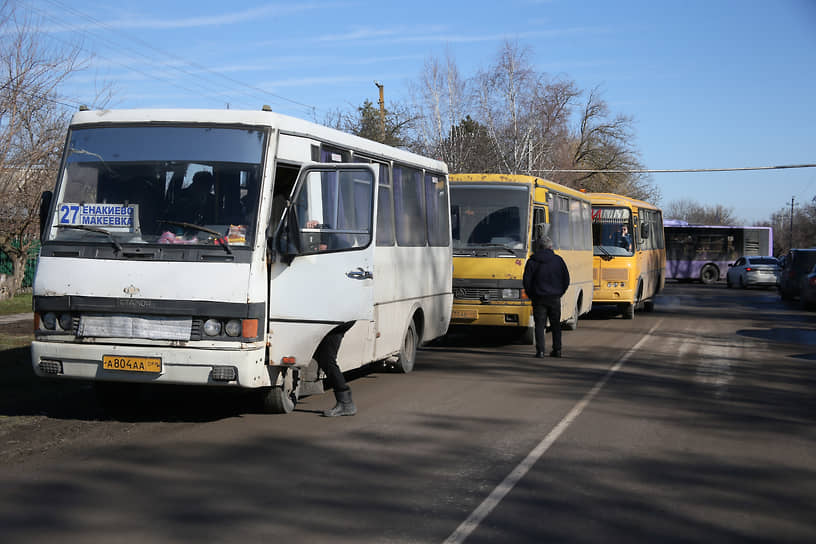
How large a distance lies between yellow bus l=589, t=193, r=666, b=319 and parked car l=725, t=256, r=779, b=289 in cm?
2274

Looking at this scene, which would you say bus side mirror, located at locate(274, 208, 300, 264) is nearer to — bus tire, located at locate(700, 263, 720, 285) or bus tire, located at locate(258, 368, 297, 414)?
bus tire, located at locate(258, 368, 297, 414)

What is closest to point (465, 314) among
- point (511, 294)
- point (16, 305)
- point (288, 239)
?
point (511, 294)

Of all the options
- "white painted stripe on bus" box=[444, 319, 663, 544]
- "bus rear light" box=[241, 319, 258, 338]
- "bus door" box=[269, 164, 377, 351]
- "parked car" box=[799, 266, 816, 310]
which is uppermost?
"bus door" box=[269, 164, 377, 351]

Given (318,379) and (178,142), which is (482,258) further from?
(178,142)

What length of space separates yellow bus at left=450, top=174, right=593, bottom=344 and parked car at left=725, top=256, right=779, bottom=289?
32.3 m

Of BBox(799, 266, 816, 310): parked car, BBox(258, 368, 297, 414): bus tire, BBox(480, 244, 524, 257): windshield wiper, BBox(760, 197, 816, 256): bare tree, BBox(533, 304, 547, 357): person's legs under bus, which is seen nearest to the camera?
BBox(258, 368, 297, 414): bus tire

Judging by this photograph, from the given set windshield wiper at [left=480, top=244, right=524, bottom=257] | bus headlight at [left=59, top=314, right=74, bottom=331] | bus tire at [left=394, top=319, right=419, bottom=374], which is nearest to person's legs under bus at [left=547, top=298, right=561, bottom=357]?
windshield wiper at [left=480, top=244, right=524, bottom=257]

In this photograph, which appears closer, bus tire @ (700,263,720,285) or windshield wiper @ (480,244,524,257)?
windshield wiper @ (480,244,524,257)

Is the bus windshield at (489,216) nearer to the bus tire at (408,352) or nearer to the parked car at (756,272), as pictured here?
the bus tire at (408,352)

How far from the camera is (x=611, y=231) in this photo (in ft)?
81.2

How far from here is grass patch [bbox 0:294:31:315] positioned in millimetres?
20391

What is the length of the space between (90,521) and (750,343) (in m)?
15.4

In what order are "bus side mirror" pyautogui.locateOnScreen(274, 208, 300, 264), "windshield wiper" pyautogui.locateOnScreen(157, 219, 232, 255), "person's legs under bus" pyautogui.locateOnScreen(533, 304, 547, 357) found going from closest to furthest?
"windshield wiper" pyautogui.locateOnScreen(157, 219, 232, 255), "bus side mirror" pyautogui.locateOnScreen(274, 208, 300, 264), "person's legs under bus" pyautogui.locateOnScreen(533, 304, 547, 357)

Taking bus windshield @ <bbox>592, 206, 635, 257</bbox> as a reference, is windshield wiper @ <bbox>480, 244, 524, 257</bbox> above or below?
below
